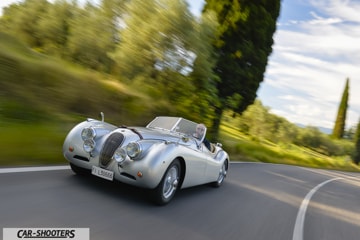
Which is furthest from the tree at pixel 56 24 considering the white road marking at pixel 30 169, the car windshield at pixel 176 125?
the white road marking at pixel 30 169

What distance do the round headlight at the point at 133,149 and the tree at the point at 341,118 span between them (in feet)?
259

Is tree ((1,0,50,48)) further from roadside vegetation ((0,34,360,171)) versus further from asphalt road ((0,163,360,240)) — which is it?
asphalt road ((0,163,360,240))

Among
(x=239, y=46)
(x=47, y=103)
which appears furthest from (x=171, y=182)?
(x=239, y=46)

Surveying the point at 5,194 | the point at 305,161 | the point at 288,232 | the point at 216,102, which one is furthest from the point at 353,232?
the point at 305,161

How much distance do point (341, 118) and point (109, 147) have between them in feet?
264

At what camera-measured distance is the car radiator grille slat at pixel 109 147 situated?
18.0 feet

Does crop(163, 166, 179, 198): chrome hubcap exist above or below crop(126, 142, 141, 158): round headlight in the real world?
below

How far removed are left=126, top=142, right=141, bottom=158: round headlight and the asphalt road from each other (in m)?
0.73

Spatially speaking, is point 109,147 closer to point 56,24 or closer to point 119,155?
point 119,155

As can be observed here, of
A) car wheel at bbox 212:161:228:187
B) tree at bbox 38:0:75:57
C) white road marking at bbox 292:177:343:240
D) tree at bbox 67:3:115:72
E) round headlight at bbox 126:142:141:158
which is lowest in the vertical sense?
white road marking at bbox 292:177:343:240

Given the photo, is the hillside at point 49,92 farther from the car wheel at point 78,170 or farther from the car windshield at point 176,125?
the car windshield at point 176,125

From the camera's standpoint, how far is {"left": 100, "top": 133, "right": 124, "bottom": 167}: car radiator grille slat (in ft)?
18.0

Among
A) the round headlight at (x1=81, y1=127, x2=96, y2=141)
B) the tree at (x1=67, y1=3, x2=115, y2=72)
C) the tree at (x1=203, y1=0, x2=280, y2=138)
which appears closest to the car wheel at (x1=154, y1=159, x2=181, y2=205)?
the round headlight at (x1=81, y1=127, x2=96, y2=141)

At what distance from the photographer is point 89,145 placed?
18.4 ft
